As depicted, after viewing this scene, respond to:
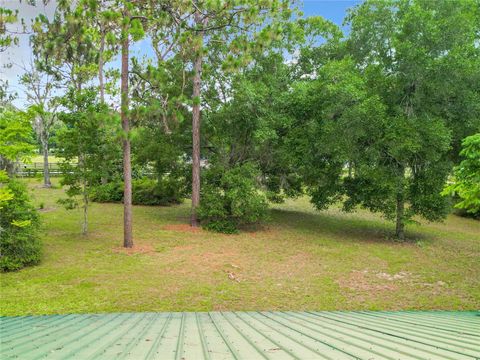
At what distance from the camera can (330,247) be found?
45.6ft

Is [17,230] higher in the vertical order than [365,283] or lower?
higher

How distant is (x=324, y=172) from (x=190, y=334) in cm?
1249

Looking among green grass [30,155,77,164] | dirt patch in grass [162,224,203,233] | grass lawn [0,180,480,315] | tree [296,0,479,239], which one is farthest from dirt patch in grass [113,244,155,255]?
tree [296,0,479,239]

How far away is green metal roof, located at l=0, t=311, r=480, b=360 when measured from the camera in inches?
115

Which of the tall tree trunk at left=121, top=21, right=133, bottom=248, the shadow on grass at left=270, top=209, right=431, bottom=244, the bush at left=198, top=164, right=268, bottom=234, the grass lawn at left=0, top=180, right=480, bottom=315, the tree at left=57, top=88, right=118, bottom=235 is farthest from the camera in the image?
the shadow on grass at left=270, top=209, right=431, bottom=244

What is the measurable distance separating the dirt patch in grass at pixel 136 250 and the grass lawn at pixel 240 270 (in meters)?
0.03

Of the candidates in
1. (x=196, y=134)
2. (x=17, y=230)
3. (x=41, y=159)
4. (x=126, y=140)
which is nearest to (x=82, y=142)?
(x=126, y=140)

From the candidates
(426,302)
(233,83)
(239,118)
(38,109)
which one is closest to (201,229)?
(239,118)

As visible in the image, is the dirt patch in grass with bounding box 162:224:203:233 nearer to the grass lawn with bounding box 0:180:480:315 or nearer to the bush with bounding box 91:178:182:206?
the grass lawn with bounding box 0:180:480:315

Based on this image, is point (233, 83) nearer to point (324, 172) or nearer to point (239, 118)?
point (239, 118)

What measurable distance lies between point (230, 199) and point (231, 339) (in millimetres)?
12371

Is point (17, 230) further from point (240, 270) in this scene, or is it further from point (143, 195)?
point (143, 195)

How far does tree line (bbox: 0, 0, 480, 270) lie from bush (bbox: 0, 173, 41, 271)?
0.96 metres

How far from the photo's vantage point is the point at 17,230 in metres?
9.47
